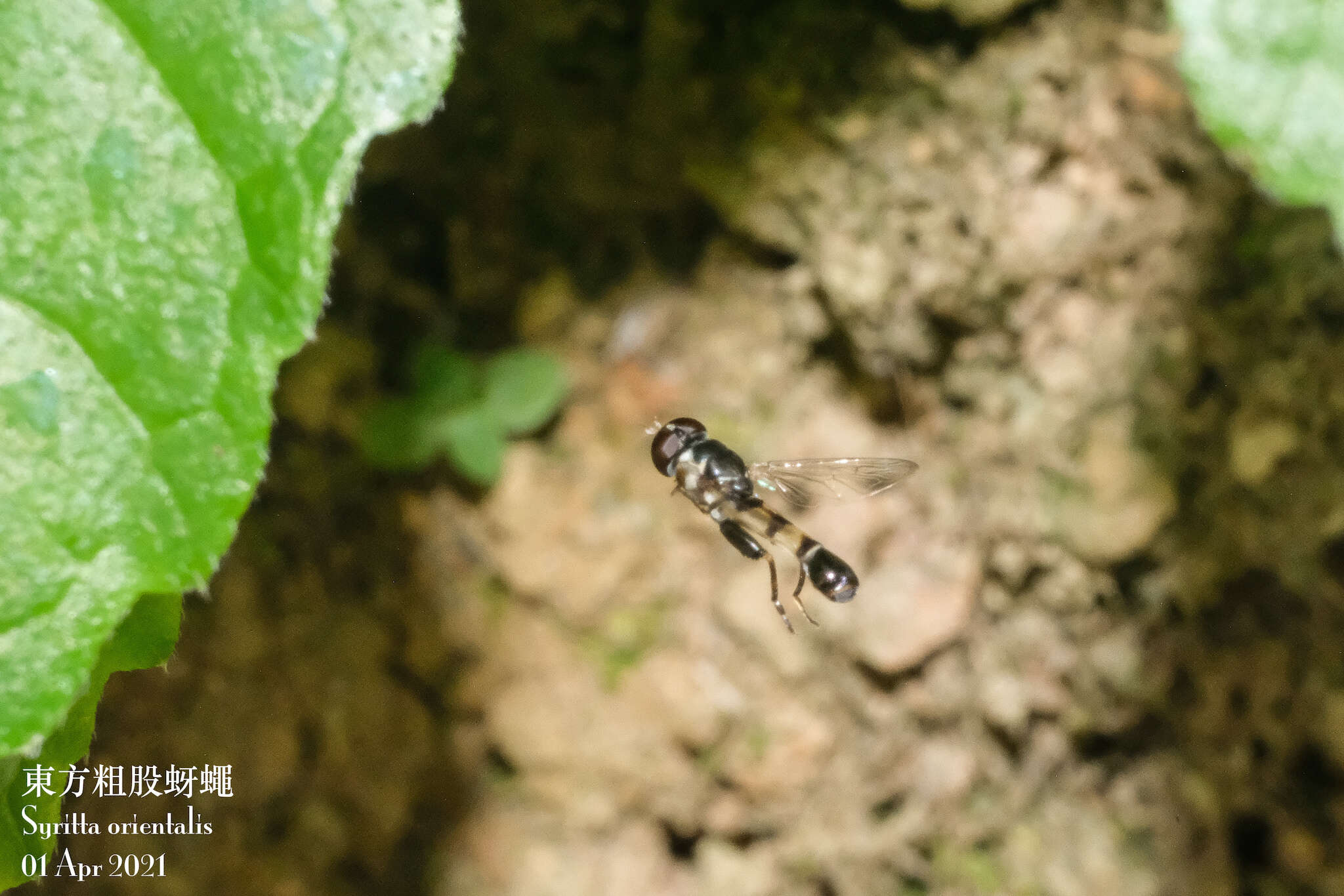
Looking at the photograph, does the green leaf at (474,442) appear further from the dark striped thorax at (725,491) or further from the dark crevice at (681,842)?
the dark crevice at (681,842)

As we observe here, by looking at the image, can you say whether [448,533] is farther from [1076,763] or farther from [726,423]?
[1076,763]

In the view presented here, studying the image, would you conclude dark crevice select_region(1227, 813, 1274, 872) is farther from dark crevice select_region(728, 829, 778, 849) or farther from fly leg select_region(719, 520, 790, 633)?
fly leg select_region(719, 520, 790, 633)

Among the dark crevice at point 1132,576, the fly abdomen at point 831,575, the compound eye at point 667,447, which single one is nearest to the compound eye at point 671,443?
the compound eye at point 667,447

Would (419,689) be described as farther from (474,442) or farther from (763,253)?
(763,253)

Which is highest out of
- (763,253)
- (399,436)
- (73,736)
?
(763,253)

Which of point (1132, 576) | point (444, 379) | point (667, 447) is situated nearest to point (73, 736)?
point (667, 447)

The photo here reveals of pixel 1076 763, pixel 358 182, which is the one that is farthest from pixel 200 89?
pixel 1076 763
